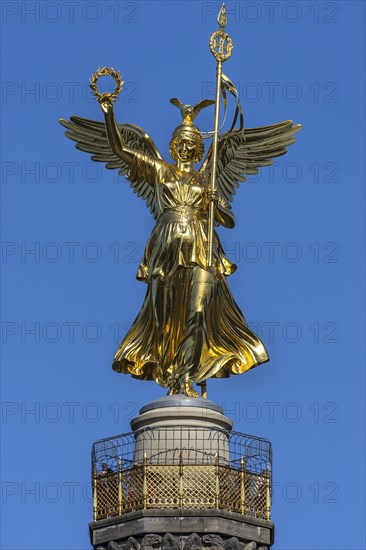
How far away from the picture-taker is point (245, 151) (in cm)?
6475

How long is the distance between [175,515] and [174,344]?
5337 mm

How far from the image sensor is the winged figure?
204 ft

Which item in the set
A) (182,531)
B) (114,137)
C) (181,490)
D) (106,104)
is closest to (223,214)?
(114,137)

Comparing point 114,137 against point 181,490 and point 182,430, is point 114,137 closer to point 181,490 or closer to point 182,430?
point 182,430

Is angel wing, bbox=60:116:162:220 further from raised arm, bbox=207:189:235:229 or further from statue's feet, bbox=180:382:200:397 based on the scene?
statue's feet, bbox=180:382:200:397

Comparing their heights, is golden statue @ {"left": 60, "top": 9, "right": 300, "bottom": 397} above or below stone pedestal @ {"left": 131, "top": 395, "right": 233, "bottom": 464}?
above

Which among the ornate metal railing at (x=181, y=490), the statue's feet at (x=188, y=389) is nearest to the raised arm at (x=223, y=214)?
the statue's feet at (x=188, y=389)

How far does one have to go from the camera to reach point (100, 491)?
59875 millimetres

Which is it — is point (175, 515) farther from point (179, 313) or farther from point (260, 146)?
point (260, 146)

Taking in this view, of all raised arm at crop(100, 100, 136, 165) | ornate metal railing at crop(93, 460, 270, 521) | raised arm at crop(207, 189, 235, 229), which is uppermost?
raised arm at crop(100, 100, 136, 165)

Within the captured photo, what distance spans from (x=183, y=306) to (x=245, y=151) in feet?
15.3

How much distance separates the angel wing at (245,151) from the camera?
2522 inches

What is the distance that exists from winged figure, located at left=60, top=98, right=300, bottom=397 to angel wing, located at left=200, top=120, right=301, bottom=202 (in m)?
0.08

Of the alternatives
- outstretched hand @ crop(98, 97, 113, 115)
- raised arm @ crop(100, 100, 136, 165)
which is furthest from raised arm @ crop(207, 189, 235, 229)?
outstretched hand @ crop(98, 97, 113, 115)
